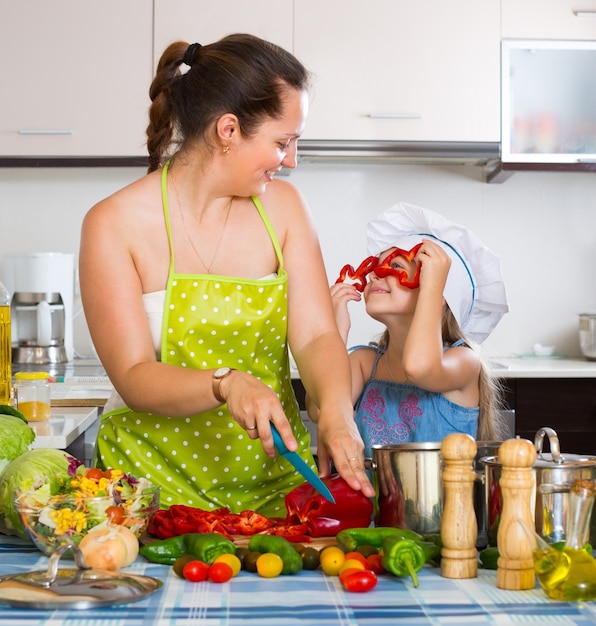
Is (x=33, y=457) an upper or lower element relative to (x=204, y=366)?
lower

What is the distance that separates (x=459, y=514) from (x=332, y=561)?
0.50ft

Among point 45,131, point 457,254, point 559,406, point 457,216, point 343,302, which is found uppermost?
point 45,131

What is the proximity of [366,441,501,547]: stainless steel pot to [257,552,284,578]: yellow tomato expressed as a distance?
19 centimetres

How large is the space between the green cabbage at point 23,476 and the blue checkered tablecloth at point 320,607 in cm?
25

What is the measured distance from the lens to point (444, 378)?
1.96 m

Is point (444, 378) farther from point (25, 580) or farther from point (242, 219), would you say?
point (25, 580)

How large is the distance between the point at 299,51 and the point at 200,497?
2.03 meters

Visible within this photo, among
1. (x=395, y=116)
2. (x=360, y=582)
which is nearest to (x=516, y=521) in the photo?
(x=360, y=582)

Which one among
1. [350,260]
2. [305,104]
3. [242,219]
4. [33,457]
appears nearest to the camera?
[33,457]

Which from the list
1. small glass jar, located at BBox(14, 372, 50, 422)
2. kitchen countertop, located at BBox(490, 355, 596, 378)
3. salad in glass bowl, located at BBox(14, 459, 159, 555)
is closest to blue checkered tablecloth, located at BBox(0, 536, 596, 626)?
salad in glass bowl, located at BBox(14, 459, 159, 555)

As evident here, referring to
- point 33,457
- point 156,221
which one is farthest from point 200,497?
point 156,221

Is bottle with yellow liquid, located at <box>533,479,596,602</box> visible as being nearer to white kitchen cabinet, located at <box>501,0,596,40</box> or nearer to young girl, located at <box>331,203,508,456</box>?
young girl, located at <box>331,203,508,456</box>

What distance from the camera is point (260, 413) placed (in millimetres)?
1163

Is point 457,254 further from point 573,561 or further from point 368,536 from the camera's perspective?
point 573,561
